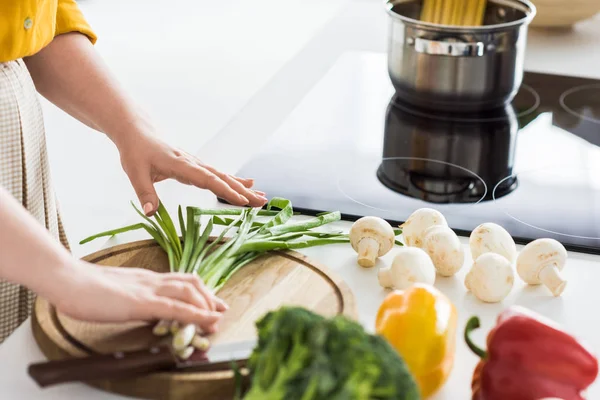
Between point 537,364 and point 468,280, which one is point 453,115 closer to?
point 468,280

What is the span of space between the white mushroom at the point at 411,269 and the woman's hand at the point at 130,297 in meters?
0.25

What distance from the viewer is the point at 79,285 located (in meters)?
0.88

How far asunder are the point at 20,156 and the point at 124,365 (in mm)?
522

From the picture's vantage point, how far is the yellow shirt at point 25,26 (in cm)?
119

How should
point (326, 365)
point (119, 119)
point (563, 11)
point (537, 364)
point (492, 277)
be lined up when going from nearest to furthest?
1. point (326, 365)
2. point (537, 364)
3. point (492, 277)
4. point (119, 119)
5. point (563, 11)

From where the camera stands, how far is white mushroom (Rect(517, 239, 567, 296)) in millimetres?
1093

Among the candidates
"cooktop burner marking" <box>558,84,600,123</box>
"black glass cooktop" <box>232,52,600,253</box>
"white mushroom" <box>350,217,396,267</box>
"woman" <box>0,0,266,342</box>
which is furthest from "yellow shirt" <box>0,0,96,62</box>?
"cooktop burner marking" <box>558,84,600,123</box>

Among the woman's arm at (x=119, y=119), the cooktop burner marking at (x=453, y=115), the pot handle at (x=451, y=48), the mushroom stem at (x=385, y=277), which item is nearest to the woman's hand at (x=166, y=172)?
the woman's arm at (x=119, y=119)

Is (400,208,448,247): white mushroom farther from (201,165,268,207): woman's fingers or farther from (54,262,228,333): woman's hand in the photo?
(54,262,228,333): woman's hand

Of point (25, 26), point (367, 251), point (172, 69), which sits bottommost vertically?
point (172, 69)

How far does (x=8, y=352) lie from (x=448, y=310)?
1.57 ft

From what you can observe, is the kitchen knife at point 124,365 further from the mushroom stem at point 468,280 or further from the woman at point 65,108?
the mushroom stem at point 468,280

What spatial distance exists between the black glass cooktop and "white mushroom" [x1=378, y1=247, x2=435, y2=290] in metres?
0.24

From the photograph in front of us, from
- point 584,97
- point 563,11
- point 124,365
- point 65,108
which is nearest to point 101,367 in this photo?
point 124,365
